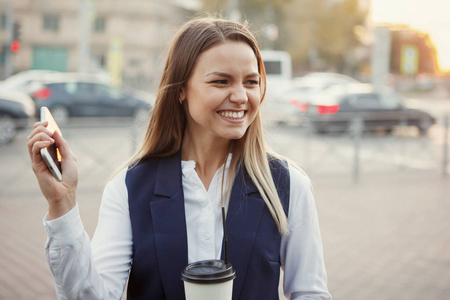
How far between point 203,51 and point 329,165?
10.9m

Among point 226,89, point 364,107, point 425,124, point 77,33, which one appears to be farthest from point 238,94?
point 77,33

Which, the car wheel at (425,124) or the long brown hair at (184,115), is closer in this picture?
the long brown hair at (184,115)

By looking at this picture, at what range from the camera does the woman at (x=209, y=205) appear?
6.17 feet

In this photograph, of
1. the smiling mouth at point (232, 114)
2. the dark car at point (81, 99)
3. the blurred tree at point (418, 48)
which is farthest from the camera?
the blurred tree at point (418, 48)

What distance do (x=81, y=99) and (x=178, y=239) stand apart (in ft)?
58.1

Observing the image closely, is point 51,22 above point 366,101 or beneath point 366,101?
above

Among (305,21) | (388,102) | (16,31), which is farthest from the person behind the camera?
(305,21)

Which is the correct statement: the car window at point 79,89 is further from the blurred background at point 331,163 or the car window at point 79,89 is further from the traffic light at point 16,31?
the traffic light at point 16,31

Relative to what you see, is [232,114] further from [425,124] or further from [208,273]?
[425,124]

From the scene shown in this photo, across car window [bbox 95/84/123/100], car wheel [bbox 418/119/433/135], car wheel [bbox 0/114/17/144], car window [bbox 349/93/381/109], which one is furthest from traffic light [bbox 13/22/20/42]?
car wheel [bbox 418/119/433/135]

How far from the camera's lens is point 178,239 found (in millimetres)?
1889

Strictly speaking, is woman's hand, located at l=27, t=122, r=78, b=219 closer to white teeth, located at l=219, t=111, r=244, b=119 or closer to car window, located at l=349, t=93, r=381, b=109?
white teeth, located at l=219, t=111, r=244, b=119

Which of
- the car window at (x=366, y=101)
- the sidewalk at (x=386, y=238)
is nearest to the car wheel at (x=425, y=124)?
the car window at (x=366, y=101)

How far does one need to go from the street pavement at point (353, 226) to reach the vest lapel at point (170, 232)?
30.6 inches
